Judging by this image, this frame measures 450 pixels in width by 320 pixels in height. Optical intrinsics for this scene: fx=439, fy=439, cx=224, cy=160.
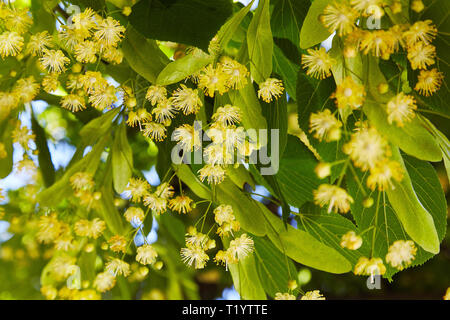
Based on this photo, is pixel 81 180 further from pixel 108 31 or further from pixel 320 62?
pixel 320 62

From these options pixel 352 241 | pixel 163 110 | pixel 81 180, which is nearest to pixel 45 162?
pixel 81 180

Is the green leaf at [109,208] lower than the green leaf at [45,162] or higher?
lower

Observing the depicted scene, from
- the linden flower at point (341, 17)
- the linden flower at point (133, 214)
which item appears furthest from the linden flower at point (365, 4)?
the linden flower at point (133, 214)

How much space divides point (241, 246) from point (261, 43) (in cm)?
22

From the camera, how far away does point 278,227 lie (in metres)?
0.50

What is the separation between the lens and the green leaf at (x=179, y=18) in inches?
17.0

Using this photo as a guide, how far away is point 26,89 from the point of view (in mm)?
526

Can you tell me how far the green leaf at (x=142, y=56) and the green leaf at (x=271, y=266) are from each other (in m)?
0.23

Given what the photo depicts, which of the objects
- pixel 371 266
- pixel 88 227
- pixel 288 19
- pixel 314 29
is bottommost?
pixel 371 266

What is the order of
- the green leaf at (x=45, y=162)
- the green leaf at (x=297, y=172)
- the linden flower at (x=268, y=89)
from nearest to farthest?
1. the linden flower at (x=268, y=89)
2. the green leaf at (x=297, y=172)
3. the green leaf at (x=45, y=162)

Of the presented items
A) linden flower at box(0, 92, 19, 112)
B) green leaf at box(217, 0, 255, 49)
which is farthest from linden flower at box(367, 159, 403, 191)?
linden flower at box(0, 92, 19, 112)

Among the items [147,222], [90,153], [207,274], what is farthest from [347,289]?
[90,153]

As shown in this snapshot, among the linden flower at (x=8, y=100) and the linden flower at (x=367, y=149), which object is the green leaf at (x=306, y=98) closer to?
the linden flower at (x=367, y=149)
